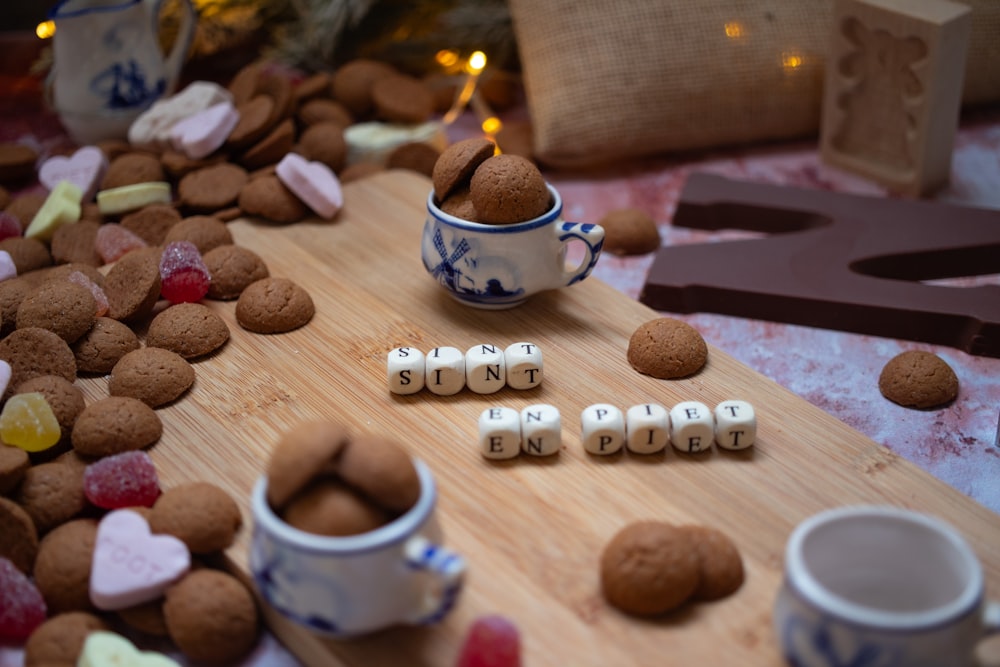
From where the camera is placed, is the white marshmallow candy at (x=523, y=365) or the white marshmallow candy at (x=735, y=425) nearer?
the white marshmallow candy at (x=735, y=425)

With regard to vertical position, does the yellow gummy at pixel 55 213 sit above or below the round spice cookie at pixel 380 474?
below

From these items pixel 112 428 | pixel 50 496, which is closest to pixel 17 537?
pixel 50 496

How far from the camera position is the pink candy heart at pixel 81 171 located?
1814 mm

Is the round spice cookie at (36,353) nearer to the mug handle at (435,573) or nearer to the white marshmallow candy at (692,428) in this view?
the mug handle at (435,573)

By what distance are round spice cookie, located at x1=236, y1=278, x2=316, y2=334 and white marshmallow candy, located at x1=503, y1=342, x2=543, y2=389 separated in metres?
0.32

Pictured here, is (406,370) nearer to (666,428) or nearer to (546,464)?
(546,464)

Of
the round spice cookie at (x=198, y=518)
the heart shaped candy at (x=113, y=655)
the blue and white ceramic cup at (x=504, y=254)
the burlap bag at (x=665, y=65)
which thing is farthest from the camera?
the burlap bag at (x=665, y=65)

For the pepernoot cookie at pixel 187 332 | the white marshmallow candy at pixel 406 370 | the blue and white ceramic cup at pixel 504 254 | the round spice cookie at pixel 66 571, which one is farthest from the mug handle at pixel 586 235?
the round spice cookie at pixel 66 571

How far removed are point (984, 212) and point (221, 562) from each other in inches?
52.4

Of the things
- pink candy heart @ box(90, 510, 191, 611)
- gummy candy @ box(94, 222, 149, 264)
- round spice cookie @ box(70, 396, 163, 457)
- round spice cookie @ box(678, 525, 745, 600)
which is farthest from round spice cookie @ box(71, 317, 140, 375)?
round spice cookie @ box(678, 525, 745, 600)

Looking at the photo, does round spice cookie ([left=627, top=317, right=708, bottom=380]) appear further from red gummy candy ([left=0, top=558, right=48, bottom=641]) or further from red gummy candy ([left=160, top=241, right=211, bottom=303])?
red gummy candy ([left=0, top=558, right=48, bottom=641])

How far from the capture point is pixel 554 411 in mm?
1210

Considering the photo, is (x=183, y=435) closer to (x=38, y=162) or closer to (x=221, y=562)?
(x=221, y=562)

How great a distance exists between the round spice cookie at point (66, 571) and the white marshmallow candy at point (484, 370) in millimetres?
465
